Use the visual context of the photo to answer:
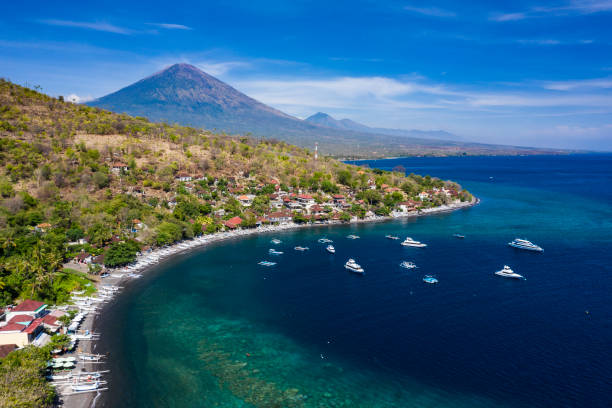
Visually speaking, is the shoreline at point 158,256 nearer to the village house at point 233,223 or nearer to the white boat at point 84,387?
the white boat at point 84,387

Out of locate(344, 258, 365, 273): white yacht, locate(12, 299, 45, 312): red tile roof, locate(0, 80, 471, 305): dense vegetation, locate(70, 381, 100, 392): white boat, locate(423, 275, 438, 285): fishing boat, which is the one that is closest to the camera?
locate(70, 381, 100, 392): white boat

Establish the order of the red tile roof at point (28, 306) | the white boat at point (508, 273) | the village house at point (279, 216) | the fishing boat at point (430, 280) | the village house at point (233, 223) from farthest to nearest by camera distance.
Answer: the village house at point (279, 216) < the village house at point (233, 223) < the white boat at point (508, 273) < the fishing boat at point (430, 280) < the red tile roof at point (28, 306)

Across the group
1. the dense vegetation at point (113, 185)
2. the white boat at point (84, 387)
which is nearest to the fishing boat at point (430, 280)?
the dense vegetation at point (113, 185)

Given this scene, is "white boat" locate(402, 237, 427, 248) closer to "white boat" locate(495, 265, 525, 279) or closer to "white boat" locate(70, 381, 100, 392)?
"white boat" locate(495, 265, 525, 279)

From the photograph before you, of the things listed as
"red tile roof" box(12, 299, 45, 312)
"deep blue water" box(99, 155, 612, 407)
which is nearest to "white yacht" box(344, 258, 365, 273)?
"deep blue water" box(99, 155, 612, 407)

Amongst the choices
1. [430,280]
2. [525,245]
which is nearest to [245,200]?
[430,280]

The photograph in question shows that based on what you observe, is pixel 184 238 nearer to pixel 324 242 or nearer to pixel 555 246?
pixel 324 242
